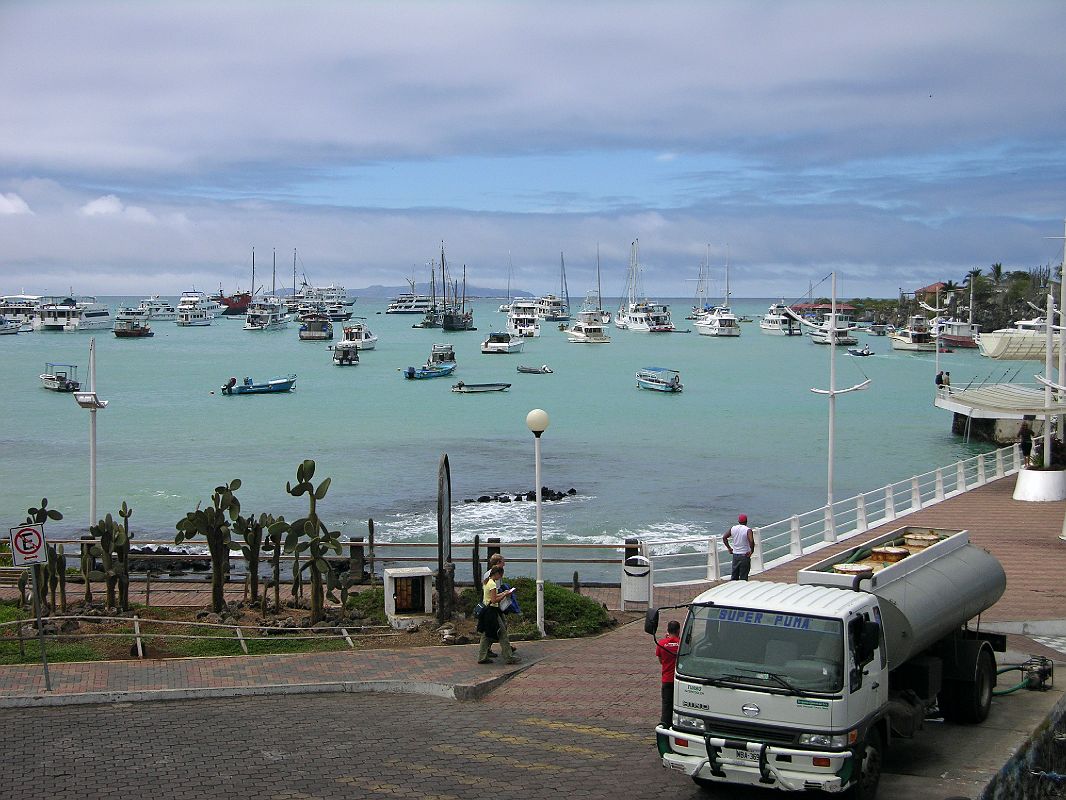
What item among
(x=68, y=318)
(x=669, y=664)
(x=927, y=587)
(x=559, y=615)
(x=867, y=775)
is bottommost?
(x=559, y=615)

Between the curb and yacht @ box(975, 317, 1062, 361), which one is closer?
the curb

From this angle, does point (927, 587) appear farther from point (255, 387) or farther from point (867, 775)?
point (255, 387)

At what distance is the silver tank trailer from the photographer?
37.8 ft

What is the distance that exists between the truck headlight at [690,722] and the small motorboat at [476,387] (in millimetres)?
83258

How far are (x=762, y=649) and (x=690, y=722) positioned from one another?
93 cm

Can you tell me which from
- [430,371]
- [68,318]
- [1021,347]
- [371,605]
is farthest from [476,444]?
[68,318]

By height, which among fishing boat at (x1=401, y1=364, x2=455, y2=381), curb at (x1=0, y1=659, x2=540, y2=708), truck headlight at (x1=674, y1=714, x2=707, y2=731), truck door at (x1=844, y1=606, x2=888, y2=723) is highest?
truck door at (x1=844, y1=606, x2=888, y2=723)

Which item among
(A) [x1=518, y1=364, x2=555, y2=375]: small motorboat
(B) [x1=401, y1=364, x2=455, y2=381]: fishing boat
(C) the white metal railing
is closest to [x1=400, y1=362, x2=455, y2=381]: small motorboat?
(B) [x1=401, y1=364, x2=455, y2=381]: fishing boat

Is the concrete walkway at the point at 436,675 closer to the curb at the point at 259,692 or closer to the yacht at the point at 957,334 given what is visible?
the curb at the point at 259,692

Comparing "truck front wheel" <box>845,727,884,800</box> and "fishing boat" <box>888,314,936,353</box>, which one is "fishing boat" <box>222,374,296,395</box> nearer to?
"truck front wheel" <box>845,727,884,800</box>

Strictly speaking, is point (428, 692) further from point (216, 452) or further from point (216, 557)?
point (216, 452)

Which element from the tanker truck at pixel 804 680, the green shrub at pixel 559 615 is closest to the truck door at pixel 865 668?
the tanker truck at pixel 804 680

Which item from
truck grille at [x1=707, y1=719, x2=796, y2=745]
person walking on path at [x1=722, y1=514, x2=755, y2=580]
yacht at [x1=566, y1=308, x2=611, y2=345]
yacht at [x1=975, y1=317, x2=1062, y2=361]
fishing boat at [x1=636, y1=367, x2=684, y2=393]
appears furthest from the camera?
yacht at [x1=566, y1=308, x2=611, y2=345]

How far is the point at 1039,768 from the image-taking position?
12.8m
